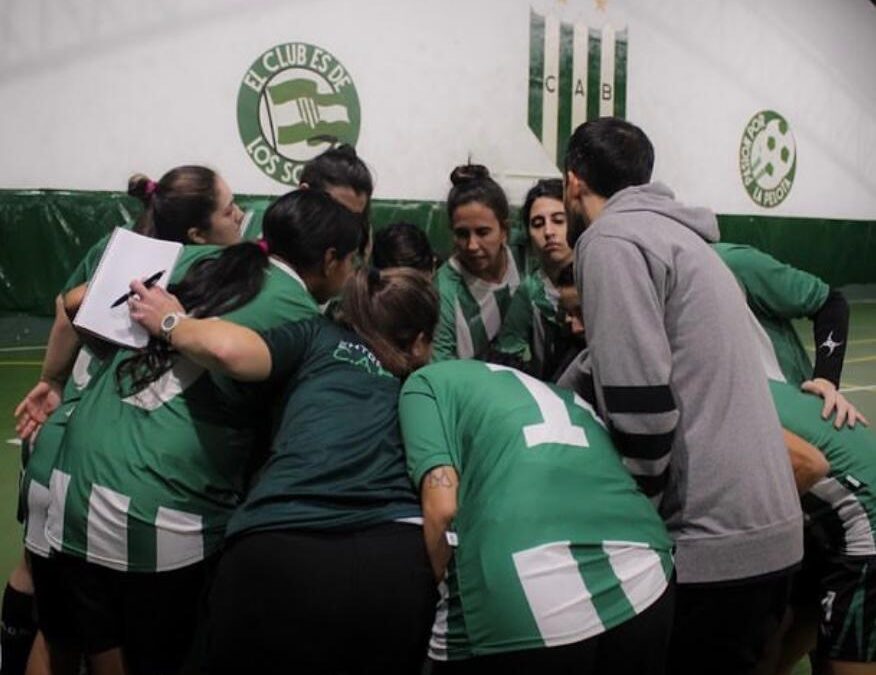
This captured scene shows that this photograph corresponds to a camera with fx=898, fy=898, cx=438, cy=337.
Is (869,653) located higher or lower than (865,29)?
lower

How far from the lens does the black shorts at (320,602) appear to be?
1.57 meters

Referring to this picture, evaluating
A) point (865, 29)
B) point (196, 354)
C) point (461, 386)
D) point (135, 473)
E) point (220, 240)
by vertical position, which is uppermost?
point (865, 29)

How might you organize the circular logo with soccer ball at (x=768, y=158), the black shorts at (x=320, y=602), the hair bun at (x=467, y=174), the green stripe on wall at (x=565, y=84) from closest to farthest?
the black shorts at (x=320, y=602)
the hair bun at (x=467, y=174)
the green stripe on wall at (x=565, y=84)
the circular logo with soccer ball at (x=768, y=158)

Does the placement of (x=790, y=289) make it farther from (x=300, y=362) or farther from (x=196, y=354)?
(x=196, y=354)

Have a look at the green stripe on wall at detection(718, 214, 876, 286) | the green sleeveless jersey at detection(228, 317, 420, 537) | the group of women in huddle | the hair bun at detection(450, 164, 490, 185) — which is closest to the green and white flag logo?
the green stripe on wall at detection(718, 214, 876, 286)

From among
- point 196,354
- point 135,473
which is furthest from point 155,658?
point 196,354

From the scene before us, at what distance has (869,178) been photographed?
15.4 meters

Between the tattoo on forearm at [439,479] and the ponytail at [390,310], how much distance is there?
13.4 inches

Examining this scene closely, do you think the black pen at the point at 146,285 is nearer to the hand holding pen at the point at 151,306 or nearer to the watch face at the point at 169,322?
the hand holding pen at the point at 151,306

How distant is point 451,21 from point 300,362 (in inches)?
377

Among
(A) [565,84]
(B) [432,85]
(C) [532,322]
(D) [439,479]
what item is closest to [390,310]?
(D) [439,479]

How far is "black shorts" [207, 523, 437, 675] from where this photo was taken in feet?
5.14

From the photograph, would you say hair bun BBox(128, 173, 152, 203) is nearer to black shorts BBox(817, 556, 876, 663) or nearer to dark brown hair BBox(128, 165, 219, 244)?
dark brown hair BBox(128, 165, 219, 244)

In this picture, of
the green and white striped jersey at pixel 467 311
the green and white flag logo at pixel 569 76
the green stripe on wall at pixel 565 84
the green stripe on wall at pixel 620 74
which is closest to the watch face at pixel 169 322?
the green and white striped jersey at pixel 467 311
